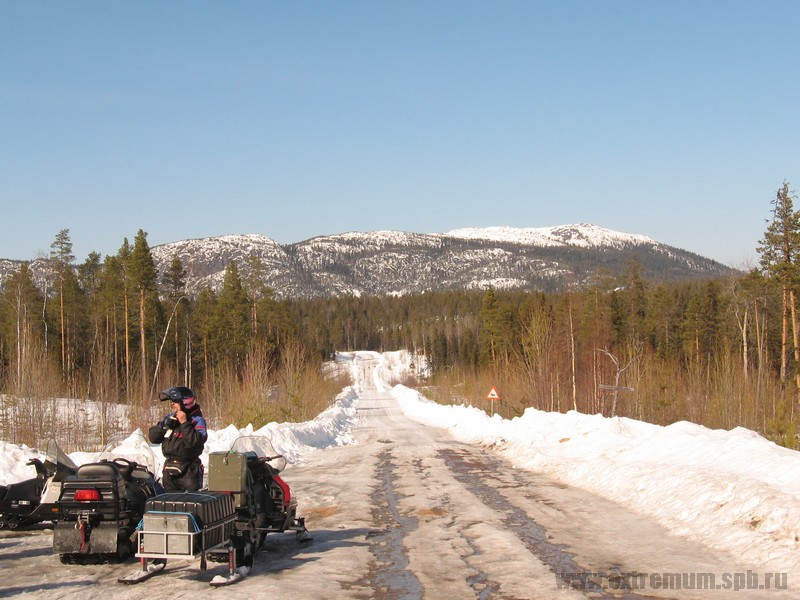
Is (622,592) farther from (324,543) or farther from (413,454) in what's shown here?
(413,454)

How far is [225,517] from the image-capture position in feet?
27.0

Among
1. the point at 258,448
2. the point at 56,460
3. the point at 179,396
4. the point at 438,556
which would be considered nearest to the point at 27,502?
the point at 56,460

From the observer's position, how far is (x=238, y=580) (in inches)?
310

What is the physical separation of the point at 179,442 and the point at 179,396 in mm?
571

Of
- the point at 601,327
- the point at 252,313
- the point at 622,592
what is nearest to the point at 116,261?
Answer: the point at 252,313

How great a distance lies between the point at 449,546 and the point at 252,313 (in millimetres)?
67745

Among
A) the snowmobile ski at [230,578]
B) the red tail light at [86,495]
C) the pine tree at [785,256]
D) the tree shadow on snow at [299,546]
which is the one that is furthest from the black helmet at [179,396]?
the pine tree at [785,256]

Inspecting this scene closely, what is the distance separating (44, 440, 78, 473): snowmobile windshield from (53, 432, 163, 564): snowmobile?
156 cm

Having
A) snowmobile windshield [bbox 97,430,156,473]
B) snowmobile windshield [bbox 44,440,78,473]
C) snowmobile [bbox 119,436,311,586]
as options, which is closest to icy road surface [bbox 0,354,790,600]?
snowmobile [bbox 119,436,311,586]

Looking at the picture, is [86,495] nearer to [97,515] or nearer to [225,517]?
[97,515]

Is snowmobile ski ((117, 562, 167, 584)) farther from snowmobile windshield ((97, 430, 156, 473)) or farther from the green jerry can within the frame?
snowmobile windshield ((97, 430, 156, 473))

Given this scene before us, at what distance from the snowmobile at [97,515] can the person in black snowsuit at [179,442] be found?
532mm

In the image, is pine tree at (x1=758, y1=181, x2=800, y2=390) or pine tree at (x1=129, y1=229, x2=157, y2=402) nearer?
pine tree at (x1=758, y1=181, x2=800, y2=390)

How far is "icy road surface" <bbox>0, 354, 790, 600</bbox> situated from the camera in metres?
7.41
